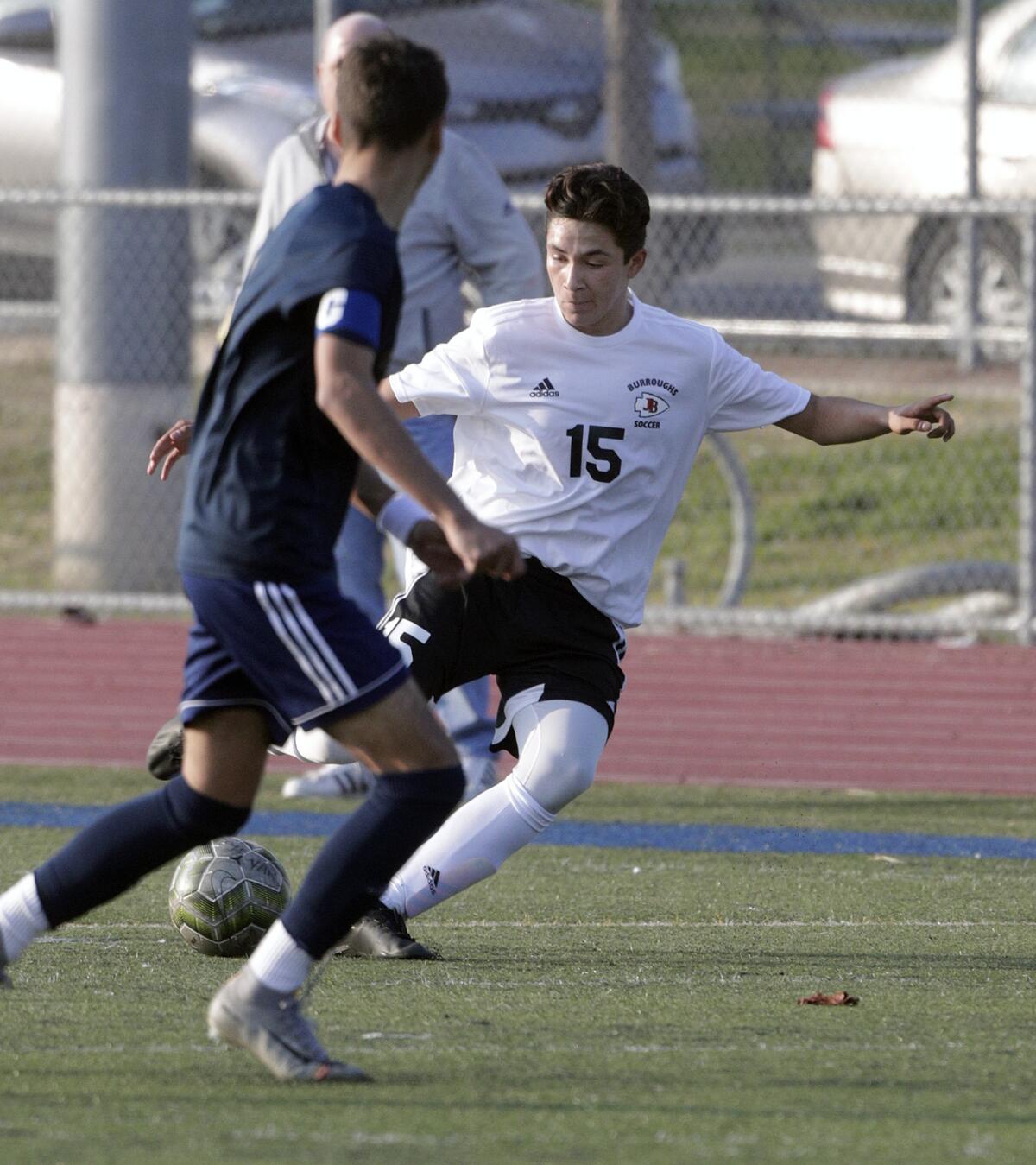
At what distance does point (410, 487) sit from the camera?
12.6ft

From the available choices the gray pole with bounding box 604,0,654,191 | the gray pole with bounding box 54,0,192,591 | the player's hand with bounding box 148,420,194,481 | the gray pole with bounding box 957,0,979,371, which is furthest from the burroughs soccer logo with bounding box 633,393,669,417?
the gray pole with bounding box 604,0,654,191

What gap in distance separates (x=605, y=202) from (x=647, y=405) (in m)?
0.48

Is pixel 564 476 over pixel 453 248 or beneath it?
beneath

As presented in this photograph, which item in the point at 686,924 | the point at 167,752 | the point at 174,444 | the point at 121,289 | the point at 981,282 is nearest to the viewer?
the point at 174,444

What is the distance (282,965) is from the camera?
13.2ft

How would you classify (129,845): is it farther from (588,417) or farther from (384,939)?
(588,417)

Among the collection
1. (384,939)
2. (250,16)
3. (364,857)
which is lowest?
(384,939)

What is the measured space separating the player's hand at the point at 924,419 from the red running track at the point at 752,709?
139 inches

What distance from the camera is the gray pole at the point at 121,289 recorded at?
1095cm

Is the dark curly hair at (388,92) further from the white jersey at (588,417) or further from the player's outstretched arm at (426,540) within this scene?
the white jersey at (588,417)

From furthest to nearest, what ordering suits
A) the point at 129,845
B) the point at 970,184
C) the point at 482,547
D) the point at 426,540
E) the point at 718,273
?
the point at 718,273
the point at 970,184
the point at 129,845
the point at 426,540
the point at 482,547

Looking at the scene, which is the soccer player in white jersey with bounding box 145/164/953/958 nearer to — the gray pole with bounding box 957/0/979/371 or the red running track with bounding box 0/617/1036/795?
the red running track with bounding box 0/617/1036/795

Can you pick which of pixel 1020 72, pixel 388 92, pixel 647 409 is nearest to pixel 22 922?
pixel 388 92

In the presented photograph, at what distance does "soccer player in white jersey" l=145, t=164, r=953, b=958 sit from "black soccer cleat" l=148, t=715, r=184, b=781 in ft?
1.77
